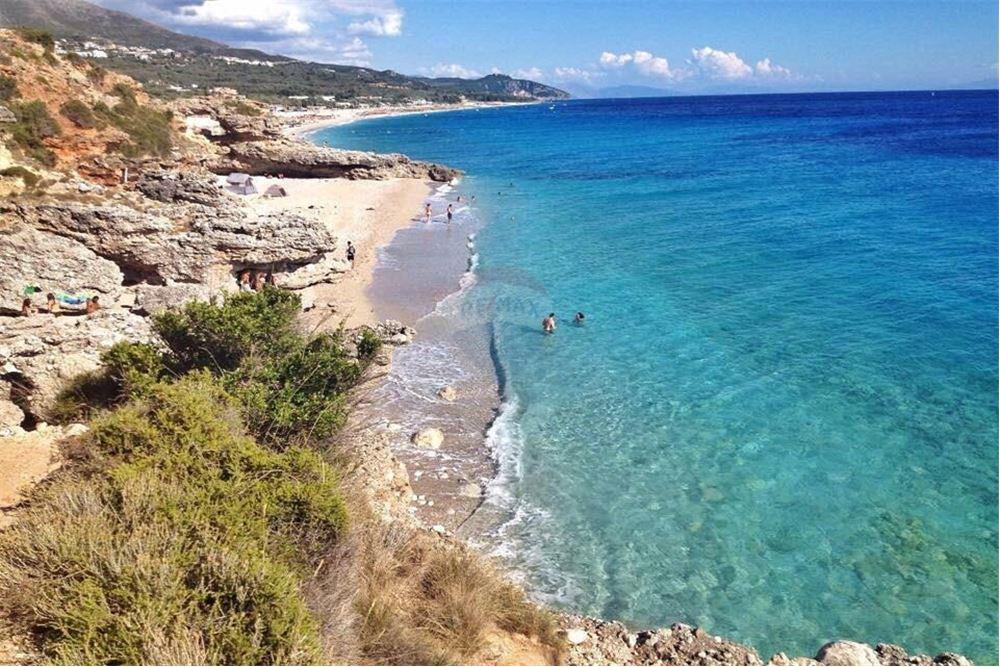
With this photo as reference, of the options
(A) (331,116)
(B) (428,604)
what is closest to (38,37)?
(B) (428,604)

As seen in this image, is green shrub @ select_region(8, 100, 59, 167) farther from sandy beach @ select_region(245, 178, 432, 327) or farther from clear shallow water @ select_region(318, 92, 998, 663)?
clear shallow water @ select_region(318, 92, 998, 663)

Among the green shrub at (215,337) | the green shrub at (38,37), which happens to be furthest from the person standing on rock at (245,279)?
the green shrub at (38,37)

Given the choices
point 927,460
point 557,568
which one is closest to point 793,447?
point 927,460

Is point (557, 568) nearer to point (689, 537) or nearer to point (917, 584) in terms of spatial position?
point (689, 537)

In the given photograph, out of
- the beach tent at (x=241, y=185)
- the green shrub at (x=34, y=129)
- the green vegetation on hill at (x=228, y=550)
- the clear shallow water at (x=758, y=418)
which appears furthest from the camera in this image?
the beach tent at (x=241, y=185)

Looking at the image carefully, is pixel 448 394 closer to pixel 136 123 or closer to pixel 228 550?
pixel 228 550

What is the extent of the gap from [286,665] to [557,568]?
6.61m

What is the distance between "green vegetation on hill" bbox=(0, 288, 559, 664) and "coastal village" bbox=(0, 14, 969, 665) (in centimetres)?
3

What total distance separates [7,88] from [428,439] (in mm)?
25621

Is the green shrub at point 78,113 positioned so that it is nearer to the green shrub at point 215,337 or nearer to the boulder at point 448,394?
the boulder at point 448,394

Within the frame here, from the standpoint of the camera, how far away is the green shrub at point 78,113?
27.3 meters

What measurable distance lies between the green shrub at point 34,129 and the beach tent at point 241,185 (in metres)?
12.5

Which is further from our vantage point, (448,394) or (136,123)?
(136,123)

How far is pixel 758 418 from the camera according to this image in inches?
607
